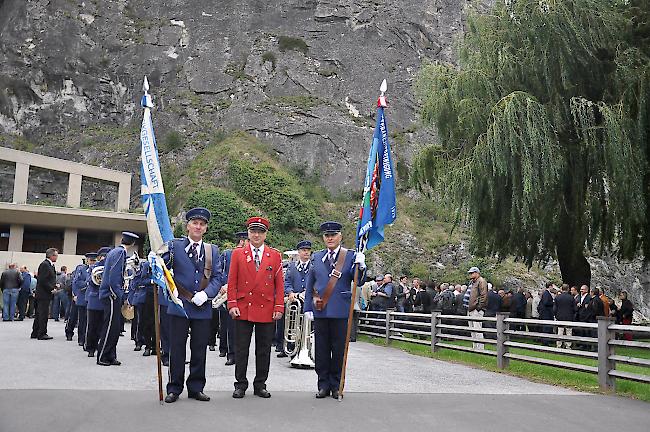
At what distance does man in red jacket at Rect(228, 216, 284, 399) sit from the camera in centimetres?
778

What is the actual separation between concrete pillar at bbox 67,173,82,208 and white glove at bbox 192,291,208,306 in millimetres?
40748

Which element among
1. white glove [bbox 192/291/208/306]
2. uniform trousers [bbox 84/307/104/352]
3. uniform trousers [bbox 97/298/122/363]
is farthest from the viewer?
uniform trousers [bbox 84/307/104/352]

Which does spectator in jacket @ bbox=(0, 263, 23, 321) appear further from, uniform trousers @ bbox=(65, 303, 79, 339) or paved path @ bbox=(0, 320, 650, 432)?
paved path @ bbox=(0, 320, 650, 432)

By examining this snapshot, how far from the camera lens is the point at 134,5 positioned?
65.0 meters

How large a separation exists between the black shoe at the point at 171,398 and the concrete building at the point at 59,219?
37062 millimetres

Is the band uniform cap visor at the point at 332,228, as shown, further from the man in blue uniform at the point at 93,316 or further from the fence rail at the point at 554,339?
the man in blue uniform at the point at 93,316

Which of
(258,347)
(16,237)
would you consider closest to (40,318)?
(258,347)

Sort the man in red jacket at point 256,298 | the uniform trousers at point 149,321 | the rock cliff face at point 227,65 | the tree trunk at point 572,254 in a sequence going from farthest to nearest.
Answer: the rock cliff face at point 227,65 → the tree trunk at point 572,254 → the uniform trousers at point 149,321 → the man in red jacket at point 256,298

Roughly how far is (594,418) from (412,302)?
14081 millimetres

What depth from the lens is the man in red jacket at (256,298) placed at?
306 inches

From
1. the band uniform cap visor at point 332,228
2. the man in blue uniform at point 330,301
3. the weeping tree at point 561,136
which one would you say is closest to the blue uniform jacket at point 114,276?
the man in blue uniform at point 330,301

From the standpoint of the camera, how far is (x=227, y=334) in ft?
40.6

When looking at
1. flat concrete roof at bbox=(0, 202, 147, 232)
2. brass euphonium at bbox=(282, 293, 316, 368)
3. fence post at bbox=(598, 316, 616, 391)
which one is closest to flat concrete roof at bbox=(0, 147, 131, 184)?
flat concrete roof at bbox=(0, 202, 147, 232)

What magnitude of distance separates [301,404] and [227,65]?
5425 cm
